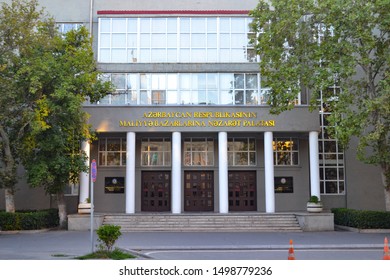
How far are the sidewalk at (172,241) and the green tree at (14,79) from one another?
12.4 feet

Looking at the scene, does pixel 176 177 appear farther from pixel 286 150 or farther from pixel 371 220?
pixel 371 220

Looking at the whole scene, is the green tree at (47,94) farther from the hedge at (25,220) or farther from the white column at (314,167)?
the white column at (314,167)

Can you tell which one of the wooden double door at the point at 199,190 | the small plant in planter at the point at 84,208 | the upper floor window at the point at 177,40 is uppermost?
the upper floor window at the point at 177,40

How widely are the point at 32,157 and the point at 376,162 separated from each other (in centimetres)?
1805

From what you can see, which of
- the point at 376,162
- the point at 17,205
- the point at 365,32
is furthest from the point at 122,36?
the point at 376,162

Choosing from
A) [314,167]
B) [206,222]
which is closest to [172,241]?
[206,222]

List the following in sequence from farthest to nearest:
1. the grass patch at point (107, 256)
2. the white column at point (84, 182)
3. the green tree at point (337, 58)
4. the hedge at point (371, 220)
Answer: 1. the white column at point (84, 182)
2. the hedge at point (371, 220)
3. the green tree at point (337, 58)
4. the grass patch at point (107, 256)

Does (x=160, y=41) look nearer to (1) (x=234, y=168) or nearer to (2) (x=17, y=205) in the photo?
(1) (x=234, y=168)

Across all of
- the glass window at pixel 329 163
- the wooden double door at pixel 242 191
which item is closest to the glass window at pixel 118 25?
Result: the wooden double door at pixel 242 191

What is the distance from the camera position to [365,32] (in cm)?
2158

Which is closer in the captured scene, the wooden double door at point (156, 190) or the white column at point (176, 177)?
the white column at point (176, 177)

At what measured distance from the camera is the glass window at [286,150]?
31.3 meters

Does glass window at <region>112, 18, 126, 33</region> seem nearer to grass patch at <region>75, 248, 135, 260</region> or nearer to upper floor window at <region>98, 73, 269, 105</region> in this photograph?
upper floor window at <region>98, 73, 269, 105</region>

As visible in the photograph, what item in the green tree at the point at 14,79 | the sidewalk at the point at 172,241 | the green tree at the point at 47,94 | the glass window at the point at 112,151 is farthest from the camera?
the glass window at the point at 112,151
